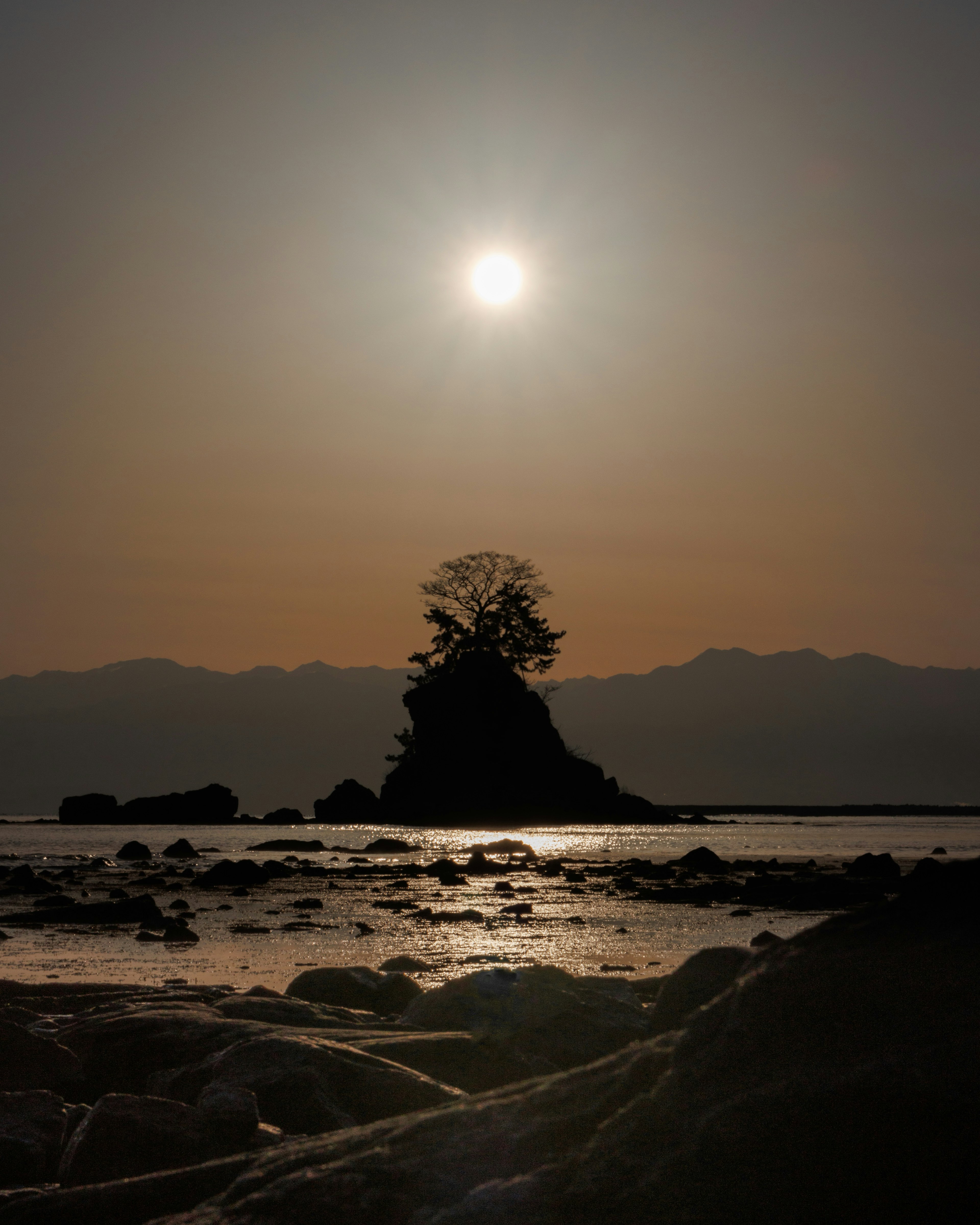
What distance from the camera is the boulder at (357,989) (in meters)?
8.27

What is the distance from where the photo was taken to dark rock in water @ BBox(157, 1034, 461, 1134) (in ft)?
16.7

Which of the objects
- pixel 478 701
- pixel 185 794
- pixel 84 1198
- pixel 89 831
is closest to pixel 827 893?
pixel 84 1198

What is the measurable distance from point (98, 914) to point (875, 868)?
1812 centimetres

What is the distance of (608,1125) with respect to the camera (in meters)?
2.89

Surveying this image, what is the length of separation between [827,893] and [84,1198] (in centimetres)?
1815

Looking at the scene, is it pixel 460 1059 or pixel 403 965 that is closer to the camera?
pixel 460 1059

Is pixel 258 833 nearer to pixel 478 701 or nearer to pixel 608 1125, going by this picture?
pixel 478 701

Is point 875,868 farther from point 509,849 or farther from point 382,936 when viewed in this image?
point 382,936

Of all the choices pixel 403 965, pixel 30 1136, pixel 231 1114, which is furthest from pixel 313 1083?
pixel 403 965

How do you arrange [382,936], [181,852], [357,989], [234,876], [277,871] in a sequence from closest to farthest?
[357,989]
[382,936]
[234,876]
[277,871]
[181,852]

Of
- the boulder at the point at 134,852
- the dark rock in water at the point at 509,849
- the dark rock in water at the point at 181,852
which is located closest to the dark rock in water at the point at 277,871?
the dark rock in water at the point at 509,849

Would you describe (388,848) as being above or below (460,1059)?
above

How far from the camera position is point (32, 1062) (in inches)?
225

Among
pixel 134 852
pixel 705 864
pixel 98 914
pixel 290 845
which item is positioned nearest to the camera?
pixel 98 914
